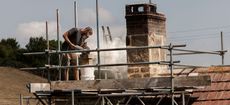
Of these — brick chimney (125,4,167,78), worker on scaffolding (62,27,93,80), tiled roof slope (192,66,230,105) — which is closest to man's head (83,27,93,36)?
worker on scaffolding (62,27,93,80)

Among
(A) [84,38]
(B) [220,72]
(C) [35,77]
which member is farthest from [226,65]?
(C) [35,77]

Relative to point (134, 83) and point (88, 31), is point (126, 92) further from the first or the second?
point (88, 31)

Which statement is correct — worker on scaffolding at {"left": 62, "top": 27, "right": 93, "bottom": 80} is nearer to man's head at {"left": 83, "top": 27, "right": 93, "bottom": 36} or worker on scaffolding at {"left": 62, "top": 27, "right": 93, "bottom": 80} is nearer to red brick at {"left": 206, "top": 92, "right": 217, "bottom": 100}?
man's head at {"left": 83, "top": 27, "right": 93, "bottom": 36}

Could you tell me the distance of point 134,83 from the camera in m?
12.9

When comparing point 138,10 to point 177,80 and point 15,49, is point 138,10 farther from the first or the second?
point 15,49

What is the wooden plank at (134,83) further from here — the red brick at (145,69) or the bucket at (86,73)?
the red brick at (145,69)

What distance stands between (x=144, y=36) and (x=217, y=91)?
199 cm

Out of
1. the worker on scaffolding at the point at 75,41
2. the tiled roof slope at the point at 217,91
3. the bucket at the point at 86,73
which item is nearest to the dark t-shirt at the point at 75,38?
the worker on scaffolding at the point at 75,41

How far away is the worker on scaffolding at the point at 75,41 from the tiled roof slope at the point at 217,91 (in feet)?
7.60

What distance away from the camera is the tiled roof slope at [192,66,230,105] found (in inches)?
532

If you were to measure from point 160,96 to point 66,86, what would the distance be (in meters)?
1.75

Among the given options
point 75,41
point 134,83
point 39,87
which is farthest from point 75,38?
point 134,83

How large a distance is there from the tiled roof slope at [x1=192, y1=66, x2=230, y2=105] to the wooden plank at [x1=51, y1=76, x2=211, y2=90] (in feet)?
3.45

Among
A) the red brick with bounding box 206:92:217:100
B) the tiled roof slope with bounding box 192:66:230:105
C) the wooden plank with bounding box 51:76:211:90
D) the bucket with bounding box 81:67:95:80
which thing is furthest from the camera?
the bucket with bounding box 81:67:95:80
